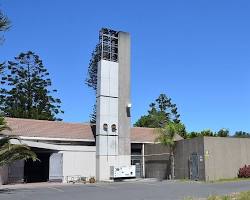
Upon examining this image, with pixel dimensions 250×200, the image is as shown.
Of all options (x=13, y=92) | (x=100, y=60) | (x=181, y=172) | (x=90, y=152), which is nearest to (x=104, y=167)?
(x=90, y=152)

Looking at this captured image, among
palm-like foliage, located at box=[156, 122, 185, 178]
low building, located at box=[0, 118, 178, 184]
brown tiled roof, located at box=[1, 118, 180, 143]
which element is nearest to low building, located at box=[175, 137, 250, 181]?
palm-like foliage, located at box=[156, 122, 185, 178]

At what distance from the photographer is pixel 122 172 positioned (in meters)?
41.2

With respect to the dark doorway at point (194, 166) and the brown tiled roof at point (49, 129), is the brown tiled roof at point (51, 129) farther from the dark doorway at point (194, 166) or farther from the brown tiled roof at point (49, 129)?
the dark doorway at point (194, 166)

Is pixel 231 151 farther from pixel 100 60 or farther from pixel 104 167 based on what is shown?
pixel 100 60

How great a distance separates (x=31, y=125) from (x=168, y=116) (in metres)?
43.2

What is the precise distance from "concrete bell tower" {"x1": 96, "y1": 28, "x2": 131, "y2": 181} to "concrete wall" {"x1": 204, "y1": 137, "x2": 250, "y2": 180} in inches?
414

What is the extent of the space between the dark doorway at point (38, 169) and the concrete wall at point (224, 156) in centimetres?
1568

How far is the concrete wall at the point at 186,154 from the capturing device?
1396 inches

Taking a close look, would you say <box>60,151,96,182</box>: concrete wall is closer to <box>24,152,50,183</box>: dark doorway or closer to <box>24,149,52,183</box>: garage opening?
<box>24,149,52,183</box>: garage opening

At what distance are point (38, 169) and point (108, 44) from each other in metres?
14.6

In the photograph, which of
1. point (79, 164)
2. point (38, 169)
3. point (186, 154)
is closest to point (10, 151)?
point (79, 164)

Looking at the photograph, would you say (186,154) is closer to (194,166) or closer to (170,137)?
(194,166)

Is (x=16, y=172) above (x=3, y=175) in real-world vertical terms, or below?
above

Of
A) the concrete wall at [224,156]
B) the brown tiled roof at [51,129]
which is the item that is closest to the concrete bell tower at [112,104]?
the brown tiled roof at [51,129]
